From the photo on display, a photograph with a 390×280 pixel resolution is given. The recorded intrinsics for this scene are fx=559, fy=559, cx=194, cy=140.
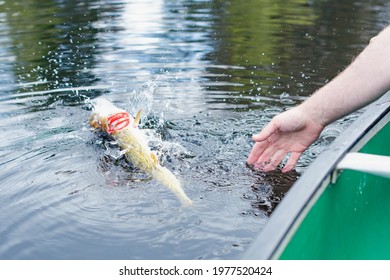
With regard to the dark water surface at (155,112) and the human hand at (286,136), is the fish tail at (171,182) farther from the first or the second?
the human hand at (286,136)

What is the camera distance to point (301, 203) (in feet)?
7.36

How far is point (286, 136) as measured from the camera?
3.36 metres

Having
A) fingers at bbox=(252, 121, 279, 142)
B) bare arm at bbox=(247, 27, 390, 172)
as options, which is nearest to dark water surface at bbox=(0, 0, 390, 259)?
bare arm at bbox=(247, 27, 390, 172)

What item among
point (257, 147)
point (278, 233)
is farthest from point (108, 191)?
point (278, 233)

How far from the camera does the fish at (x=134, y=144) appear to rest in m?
4.30

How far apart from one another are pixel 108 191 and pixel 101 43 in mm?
5807

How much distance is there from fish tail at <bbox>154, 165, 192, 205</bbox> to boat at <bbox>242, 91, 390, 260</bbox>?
60.0 inches

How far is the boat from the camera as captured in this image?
6.97 ft

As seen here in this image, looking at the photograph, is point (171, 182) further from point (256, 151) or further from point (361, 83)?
point (361, 83)

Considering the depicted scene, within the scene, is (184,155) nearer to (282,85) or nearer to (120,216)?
(120,216)

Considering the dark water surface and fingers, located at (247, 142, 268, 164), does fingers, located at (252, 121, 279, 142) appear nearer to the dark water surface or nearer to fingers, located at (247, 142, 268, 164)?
fingers, located at (247, 142, 268, 164)

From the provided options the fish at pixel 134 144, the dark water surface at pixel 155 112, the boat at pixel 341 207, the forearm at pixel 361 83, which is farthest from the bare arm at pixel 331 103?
the fish at pixel 134 144

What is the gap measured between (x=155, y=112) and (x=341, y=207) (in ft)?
12.5

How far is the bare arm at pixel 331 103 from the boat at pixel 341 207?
17 centimetres
